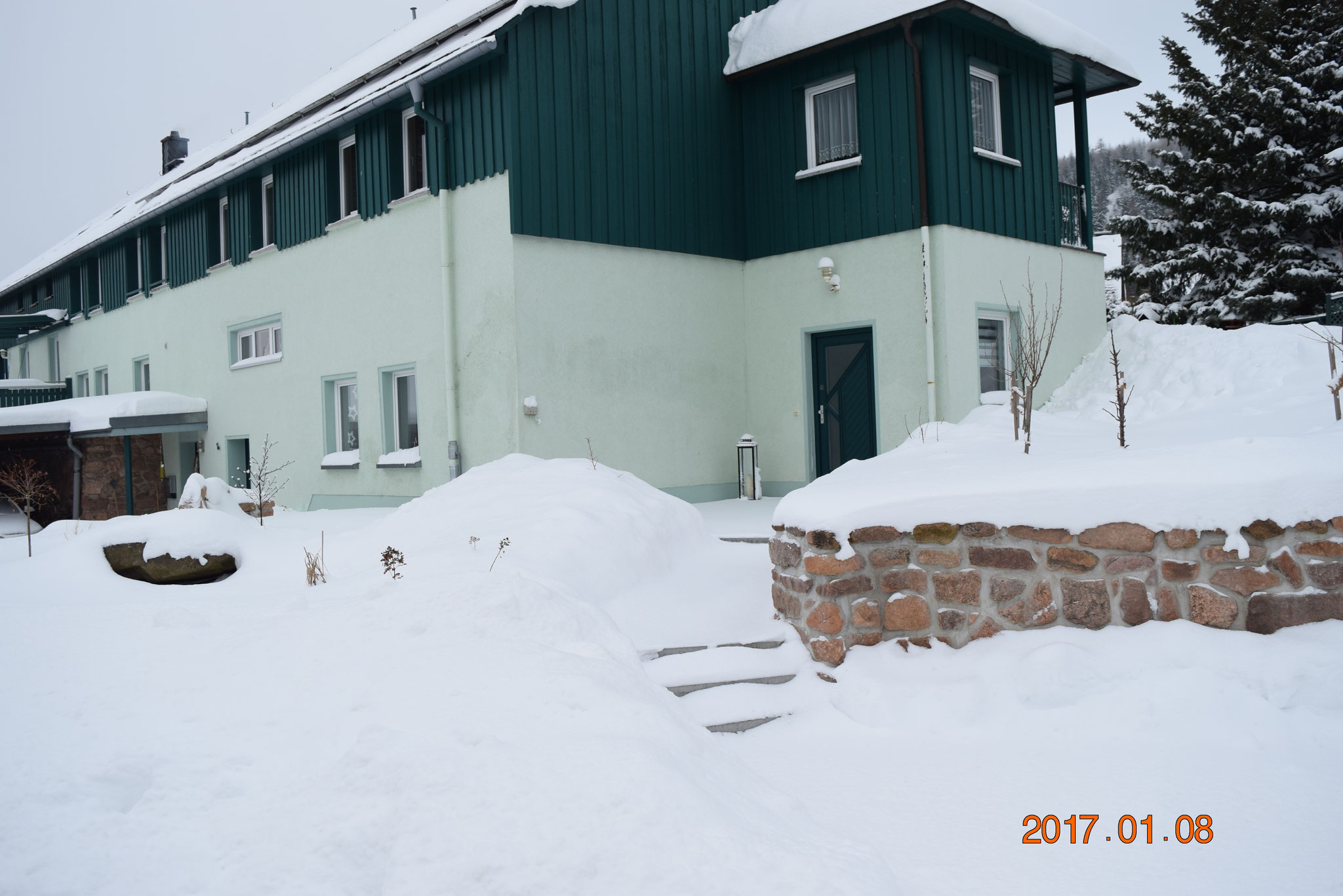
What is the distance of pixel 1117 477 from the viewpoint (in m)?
4.24

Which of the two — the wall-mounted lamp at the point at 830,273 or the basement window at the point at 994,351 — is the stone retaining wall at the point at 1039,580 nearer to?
the wall-mounted lamp at the point at 830,273

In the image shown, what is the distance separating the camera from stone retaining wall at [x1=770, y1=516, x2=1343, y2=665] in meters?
3.88

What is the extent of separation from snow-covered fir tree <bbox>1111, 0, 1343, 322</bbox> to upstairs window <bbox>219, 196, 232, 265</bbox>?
16.1 meters

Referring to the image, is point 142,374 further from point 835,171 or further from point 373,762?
point 373,762

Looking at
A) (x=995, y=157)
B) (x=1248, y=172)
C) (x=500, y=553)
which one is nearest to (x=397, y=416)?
(x=500, y=553)

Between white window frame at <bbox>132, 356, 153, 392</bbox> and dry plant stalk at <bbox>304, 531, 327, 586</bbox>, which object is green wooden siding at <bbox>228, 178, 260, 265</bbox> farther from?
dry plant stalk at <bbox>304, 531, 327, 586</bbox>

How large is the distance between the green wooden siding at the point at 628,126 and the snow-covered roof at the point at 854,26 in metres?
0.38

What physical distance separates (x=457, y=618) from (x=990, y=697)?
227cm

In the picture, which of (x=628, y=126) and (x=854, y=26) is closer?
(x=854, y=26)

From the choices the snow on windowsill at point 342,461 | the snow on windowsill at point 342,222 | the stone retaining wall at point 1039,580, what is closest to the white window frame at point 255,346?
the snow on windowsill at point 342,222

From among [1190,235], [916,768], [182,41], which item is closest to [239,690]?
[916,768]

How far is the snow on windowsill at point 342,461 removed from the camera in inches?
455

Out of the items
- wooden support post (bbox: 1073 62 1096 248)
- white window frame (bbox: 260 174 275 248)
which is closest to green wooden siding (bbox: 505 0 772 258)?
wooden support post (bbox: 1073 62 1096 248)

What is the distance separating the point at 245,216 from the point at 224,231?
144 centimetres
